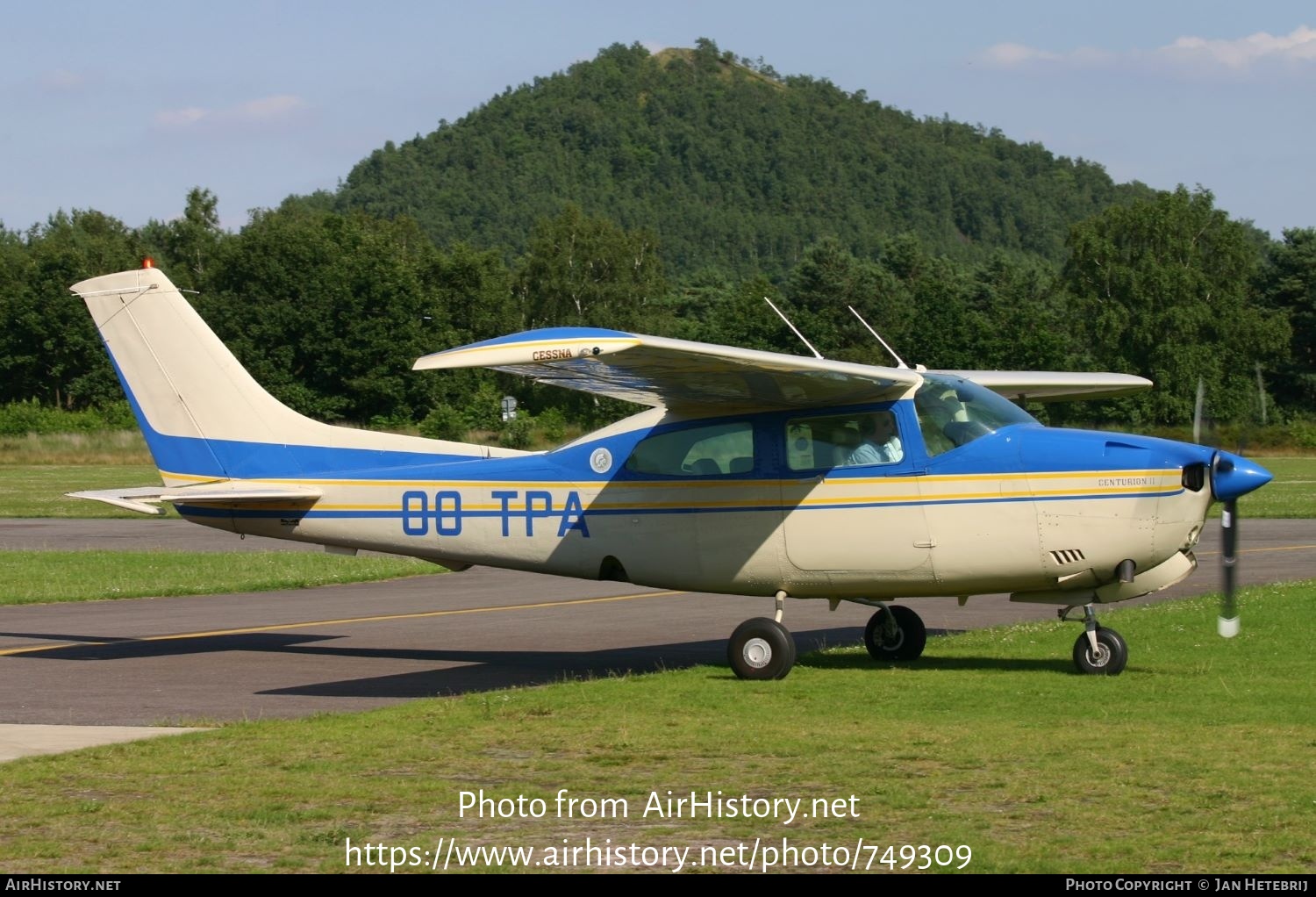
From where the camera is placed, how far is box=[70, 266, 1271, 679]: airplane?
11.0 meters

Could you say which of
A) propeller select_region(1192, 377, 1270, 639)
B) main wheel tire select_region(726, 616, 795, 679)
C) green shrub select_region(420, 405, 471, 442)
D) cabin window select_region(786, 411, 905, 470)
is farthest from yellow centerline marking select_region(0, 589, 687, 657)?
green shrub select_region(420, 405, 471, 442)

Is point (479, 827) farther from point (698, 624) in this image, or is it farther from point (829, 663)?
point (698, 624)

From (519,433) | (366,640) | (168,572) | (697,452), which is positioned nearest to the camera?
(697,452)

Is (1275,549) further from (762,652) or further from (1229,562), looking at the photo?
(762,652)

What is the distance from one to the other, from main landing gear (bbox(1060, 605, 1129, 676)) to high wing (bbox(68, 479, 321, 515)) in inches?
272

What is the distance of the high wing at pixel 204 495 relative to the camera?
1278cm

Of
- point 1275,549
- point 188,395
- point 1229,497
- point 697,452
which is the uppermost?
point 188,395

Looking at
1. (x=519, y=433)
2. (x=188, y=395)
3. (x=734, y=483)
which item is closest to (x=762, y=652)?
(x=734, y=483)

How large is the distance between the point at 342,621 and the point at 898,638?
23.0 ft

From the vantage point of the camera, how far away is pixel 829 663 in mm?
13102

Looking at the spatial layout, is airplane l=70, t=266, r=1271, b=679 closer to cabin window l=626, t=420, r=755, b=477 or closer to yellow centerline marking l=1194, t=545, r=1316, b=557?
cabin window l=626, t=420, r=755, b=477

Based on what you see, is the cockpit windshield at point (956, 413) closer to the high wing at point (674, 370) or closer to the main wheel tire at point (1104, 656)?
the high wing at point (674, 370)

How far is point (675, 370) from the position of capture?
11.1 metres

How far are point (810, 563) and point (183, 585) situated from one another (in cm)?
1177
